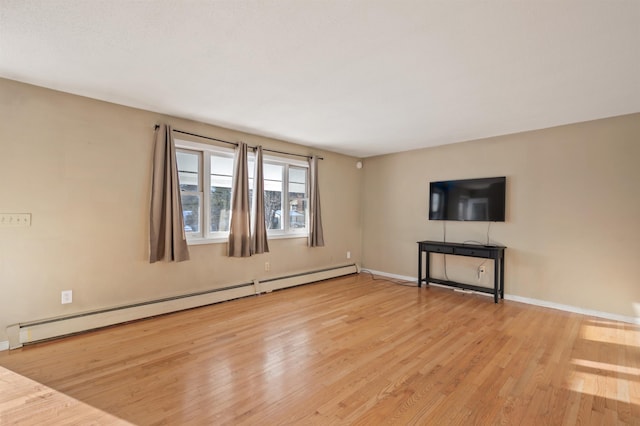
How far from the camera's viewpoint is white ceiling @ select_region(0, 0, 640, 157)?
1.82 meters

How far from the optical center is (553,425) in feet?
5.87

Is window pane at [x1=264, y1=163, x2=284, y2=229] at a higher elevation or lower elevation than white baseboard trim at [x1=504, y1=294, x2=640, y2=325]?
higher

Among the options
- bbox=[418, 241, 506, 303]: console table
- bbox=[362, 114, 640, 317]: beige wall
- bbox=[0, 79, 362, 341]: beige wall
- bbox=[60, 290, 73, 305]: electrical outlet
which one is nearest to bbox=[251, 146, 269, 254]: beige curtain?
bbox=[0, 79, 362, 341]: beige wall

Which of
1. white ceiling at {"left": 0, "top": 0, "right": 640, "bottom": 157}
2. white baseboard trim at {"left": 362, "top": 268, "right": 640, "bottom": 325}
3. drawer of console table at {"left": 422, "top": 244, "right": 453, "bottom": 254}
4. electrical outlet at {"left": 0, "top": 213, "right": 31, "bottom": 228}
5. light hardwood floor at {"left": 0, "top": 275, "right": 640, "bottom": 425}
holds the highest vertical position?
white ceiling at {"left": 0, "top": 0, "right": 640, "bottom": 157}

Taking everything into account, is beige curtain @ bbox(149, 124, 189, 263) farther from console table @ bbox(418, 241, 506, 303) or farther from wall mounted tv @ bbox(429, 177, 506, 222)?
wall mounted tv @ bbox(429, 177, 506, 222)

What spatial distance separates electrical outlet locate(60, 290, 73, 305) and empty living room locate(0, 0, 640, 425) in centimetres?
1

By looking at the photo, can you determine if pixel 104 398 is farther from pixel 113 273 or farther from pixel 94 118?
pixel 94 118

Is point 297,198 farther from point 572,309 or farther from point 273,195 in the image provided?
point 572,309

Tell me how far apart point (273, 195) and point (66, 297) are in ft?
9.48

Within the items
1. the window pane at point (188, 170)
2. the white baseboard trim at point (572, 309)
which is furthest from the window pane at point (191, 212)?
the white baseboard trim at point (572, 309)

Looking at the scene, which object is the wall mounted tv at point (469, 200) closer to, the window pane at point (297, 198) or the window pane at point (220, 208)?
the window pane at point (297, 198)

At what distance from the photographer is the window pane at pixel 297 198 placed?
5.29m

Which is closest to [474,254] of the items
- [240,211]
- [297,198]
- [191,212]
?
[297,198]

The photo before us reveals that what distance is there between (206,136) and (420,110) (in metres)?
2.75
